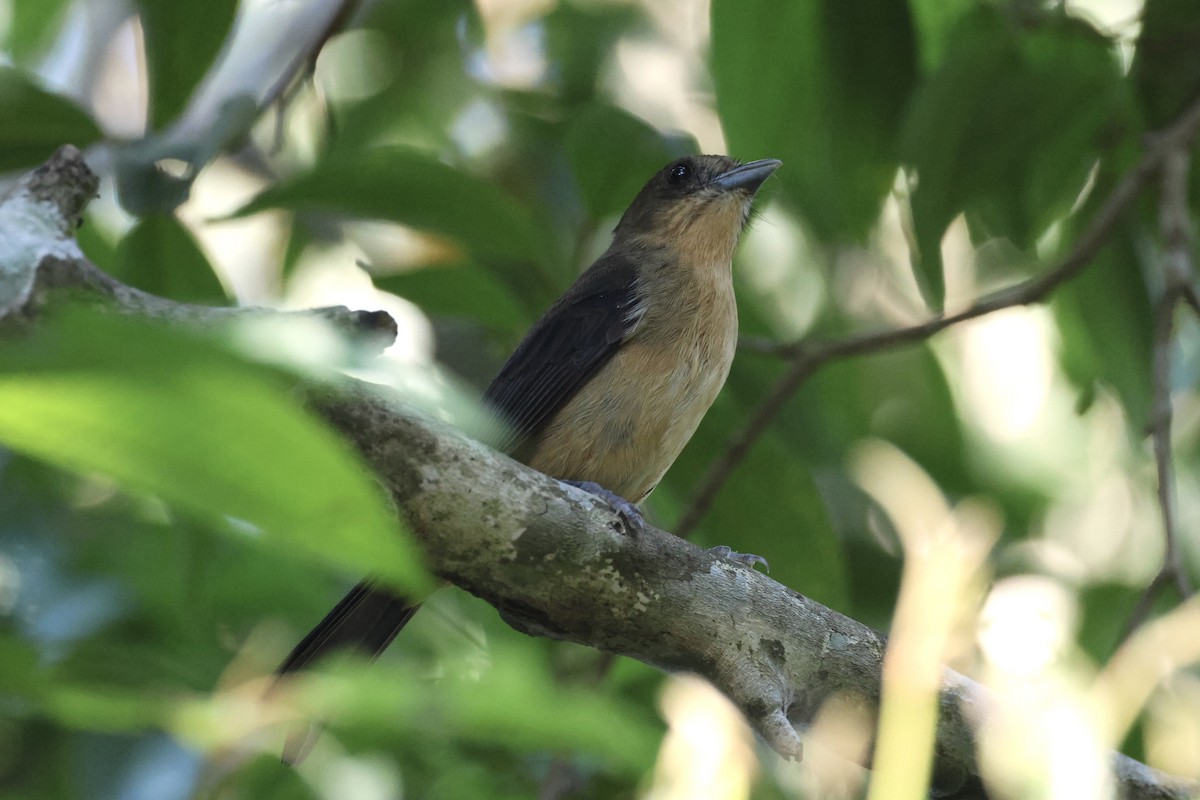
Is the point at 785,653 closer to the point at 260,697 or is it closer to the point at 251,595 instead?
the point at 260,697

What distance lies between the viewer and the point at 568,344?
376cm

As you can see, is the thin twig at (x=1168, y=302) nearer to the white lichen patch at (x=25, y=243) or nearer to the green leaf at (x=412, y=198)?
the green leaf at (x=412, y=198)

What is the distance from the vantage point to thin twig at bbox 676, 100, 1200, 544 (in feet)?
11.1

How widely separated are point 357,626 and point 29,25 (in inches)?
91.9

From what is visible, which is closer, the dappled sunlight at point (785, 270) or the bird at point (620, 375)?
the bird at point (620, 375)

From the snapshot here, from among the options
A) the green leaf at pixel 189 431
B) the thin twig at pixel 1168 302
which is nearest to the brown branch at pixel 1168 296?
the thin twig at pixel 1168 302

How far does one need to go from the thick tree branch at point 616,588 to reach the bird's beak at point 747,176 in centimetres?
216

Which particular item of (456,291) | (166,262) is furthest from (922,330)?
(166,262)

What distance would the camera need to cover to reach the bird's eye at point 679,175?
464cm

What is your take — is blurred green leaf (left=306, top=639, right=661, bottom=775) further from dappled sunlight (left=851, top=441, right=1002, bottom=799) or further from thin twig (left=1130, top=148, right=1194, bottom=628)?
thin twig (left=1130, top=148, right=1194, bottom=628)

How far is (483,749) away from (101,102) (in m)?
5.03

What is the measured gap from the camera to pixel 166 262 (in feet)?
9.86

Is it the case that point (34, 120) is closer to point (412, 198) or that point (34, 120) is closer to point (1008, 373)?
point (412, 198)

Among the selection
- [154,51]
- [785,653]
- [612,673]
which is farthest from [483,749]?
[154,51]
